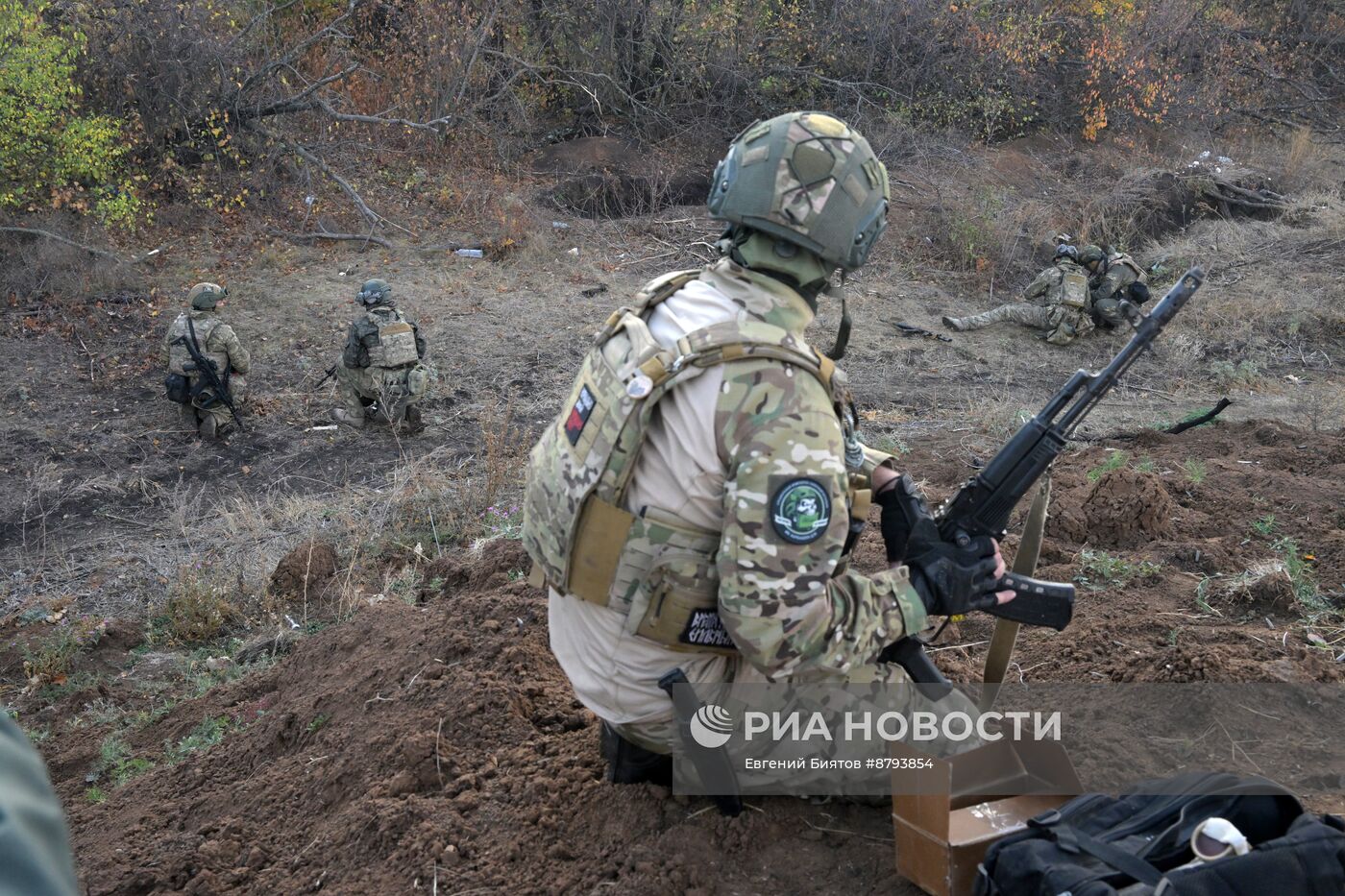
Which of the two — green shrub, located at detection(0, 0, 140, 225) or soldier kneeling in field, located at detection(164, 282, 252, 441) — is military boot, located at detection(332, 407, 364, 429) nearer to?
soldier kneeling in field, located at detection(164, 282, 252, 441)

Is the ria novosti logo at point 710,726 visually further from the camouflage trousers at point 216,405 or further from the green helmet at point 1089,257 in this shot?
the green helmet at point 1089,257

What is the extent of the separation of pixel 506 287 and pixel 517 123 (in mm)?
3177

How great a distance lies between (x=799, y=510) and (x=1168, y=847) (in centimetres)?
91

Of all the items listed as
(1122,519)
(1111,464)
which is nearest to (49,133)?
(1111,464)

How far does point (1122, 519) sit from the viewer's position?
451 cm

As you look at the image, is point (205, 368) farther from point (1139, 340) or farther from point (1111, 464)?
point (1139, 340)

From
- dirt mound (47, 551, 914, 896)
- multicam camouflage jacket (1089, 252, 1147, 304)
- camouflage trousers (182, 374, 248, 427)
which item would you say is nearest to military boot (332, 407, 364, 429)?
camouflage trousers (182, 374, 248, 427)

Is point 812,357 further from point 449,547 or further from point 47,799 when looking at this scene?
point 449,547

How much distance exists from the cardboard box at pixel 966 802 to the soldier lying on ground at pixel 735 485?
0.30 m

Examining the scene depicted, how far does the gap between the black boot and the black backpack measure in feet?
2.98

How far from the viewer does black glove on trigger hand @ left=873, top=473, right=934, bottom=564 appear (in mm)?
2756

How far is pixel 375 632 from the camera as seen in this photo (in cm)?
417

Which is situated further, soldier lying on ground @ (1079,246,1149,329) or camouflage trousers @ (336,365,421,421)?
soldier lying on ground @ (1079,246,1149,329)

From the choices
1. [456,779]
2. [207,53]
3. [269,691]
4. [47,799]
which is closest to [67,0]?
[207,53]
